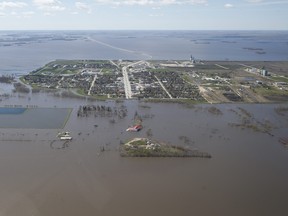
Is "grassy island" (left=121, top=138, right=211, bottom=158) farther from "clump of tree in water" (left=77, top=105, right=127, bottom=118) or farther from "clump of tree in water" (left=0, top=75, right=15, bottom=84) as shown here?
"clump of tree in water" (left=0, top=75, right=15, bottom=84)

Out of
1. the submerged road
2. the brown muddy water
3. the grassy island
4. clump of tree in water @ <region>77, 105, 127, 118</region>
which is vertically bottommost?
the brown muddy water

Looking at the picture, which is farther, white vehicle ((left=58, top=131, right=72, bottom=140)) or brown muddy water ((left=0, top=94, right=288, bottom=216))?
white vehicle ((left=58, top=131, right=72, bottom=140))

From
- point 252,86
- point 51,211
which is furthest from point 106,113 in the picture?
point 252,86

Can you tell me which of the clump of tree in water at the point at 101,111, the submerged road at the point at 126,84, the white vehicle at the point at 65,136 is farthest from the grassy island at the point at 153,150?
the submerged road at the point at 126,84

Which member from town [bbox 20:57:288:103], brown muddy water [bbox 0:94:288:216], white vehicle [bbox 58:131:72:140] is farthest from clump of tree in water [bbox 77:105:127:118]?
white vehicle [bbox 58:131:72:140]

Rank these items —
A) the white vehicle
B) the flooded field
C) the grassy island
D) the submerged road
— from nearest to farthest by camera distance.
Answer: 1. the grassy island
2. the white vehicle
3. the flooded field
4. the submerged road

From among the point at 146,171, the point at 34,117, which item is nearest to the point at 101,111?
the point at 34,117

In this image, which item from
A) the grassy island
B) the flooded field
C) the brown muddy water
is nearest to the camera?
the brown muddy water
